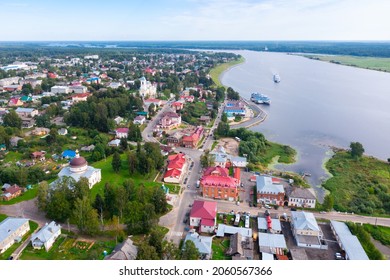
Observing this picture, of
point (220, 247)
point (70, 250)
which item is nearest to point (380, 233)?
point (220, 247)

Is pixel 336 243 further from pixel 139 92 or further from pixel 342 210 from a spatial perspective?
pixel 139 92

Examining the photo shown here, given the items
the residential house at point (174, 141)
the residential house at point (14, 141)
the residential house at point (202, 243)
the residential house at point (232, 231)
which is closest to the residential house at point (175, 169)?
the residential house at point (174, 141)

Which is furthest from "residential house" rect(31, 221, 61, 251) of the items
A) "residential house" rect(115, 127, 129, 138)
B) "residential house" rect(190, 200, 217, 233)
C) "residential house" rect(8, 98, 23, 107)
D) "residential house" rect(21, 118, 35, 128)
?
"residential house" rect(8, 98, 23, 107)

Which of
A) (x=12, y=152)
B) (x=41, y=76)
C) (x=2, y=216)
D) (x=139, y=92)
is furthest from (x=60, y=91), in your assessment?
(x=2, y=216)

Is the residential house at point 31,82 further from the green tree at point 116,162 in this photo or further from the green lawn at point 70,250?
the green lawn at point 70,250

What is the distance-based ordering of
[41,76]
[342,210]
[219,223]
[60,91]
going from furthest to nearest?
[41,76], [60,91], [342,210], [219,223]

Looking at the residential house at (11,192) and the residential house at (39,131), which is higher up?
the residential house at (11,192)

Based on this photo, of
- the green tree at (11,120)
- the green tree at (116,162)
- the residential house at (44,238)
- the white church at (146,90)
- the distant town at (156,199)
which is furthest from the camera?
the white church at (146,90)
